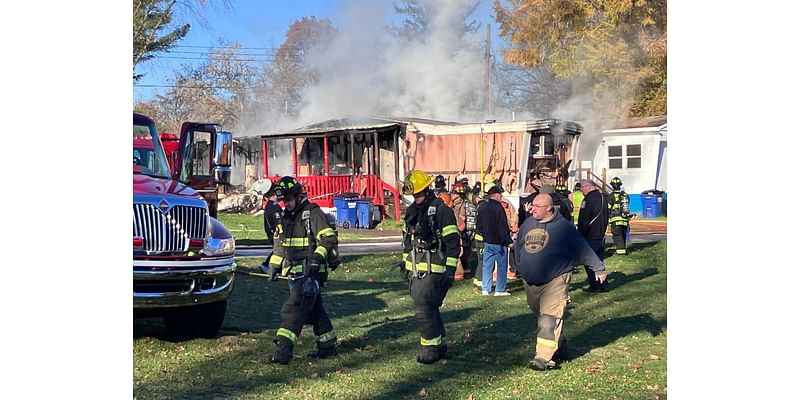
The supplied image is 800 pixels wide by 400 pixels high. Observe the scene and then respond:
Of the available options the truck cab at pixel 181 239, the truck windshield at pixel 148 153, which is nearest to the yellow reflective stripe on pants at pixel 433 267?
the truck cab at pixel 181 239

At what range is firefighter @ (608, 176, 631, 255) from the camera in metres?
16.0

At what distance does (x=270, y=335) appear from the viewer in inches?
350

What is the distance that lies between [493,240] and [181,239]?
5176mm

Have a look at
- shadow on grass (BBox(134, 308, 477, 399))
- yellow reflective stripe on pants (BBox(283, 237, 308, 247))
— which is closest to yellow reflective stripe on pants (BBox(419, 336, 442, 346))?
shadow on grass (BBox(134, 308, 477, 399))

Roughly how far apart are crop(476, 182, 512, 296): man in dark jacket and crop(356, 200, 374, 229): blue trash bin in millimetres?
10318

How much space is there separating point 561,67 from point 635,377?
73.8 feet

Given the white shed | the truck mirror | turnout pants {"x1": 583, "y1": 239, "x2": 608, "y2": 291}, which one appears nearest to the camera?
the truck mirror

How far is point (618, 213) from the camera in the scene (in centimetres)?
1627

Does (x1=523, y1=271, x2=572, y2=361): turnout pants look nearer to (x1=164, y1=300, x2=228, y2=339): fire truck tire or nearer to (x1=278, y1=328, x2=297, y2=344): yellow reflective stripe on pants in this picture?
(x1=278, y1=328, x2=297, y2=344): yellow reflective stripe on pants

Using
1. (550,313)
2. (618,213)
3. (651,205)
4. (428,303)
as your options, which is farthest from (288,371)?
(651,205)

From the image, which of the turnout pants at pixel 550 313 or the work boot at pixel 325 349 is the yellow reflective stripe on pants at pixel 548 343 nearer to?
the turnout pants at pixel 550 313

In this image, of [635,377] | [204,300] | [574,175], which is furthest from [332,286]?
[574,175]

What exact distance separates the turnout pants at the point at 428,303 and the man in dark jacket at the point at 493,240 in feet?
13.1
